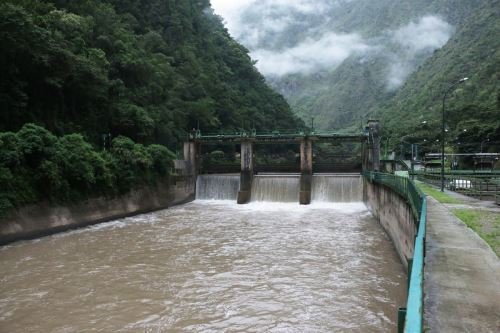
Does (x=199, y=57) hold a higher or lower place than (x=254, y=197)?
higher

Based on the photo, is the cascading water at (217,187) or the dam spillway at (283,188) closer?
the dam spillway at (283,188)

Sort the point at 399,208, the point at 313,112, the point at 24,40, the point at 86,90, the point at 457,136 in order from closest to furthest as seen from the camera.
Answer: the point at 399,208 < the point at 24,40 < the point at 86,90 < the point at 457,136 < the point at 313,112

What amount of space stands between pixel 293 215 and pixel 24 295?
22.1 metres

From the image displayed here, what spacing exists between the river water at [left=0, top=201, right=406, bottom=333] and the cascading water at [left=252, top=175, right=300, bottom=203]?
573 inches

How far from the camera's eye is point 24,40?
28922 millimetres

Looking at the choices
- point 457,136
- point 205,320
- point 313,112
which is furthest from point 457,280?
point 313,112

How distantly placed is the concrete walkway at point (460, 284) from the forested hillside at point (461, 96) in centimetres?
5910

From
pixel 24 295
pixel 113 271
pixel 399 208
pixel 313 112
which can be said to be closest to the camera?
pixel 24 295

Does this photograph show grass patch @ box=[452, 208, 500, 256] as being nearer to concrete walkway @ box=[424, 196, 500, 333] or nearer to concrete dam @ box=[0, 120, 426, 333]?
concrete walkway @ box=[424, 196, 500, 333]

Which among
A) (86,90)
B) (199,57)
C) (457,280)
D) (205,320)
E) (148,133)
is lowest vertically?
(205,320)

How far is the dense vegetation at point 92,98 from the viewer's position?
24.9 meters

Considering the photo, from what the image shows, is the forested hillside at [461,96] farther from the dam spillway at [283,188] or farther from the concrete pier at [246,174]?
the concrete pier at [246,174]

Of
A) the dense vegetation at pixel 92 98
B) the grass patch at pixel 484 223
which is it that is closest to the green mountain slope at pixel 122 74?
the dense vegetation at pixel 92 98

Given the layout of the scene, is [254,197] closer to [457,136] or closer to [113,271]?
[113,271]
